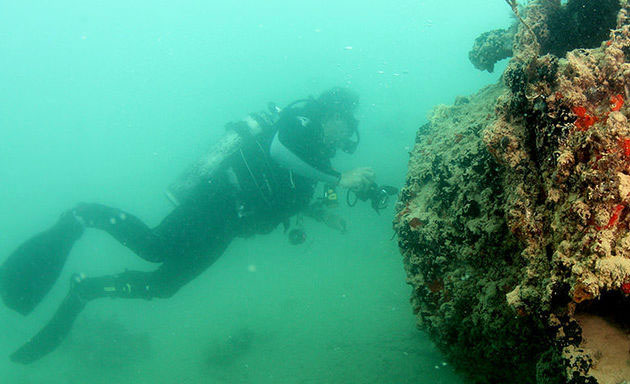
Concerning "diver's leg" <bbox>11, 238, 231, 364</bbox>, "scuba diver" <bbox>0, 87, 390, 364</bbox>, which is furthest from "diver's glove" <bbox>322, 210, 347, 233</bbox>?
"diver's leg" <bbox>11, 238, 231, 364</bbox>

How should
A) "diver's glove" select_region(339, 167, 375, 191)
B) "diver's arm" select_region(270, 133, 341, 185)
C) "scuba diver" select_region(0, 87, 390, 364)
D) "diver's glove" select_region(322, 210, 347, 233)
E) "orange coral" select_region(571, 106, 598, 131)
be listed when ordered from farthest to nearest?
"diver's glove" select_region(322, 210, 347, 233), "scuba diver" select_region(0, 87, 390, 364), "diver's arm" select_region(270, 133, 341, 185), "diver's glove" select_region(339, 167, 375, 191), "orange coral" select_region(571, 106, 598, 131)

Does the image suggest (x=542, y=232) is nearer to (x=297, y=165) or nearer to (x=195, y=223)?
(x=297, y=165)

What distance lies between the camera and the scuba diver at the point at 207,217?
6.39 metres

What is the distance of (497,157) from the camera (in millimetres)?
1882

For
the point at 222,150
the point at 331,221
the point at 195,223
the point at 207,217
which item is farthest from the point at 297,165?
the point at 331,221

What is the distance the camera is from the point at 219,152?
7543 millimetres

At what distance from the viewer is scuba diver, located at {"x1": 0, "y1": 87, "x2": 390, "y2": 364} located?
252 inches

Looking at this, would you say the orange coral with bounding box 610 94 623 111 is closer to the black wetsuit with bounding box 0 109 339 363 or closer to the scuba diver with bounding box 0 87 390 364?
the scuba diver with bounding box 0 87 390 364

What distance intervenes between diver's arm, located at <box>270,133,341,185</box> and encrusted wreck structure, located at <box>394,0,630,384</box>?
3.28m

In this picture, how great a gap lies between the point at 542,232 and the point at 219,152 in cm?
690

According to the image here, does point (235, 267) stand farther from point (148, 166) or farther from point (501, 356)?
point (148, 166)

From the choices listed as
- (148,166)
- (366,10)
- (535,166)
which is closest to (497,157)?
(535,166)

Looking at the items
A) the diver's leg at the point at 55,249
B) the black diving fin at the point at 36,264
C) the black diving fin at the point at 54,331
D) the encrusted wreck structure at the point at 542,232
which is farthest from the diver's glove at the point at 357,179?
the black diving fin at the point at 54,331

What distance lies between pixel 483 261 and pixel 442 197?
77 cm
